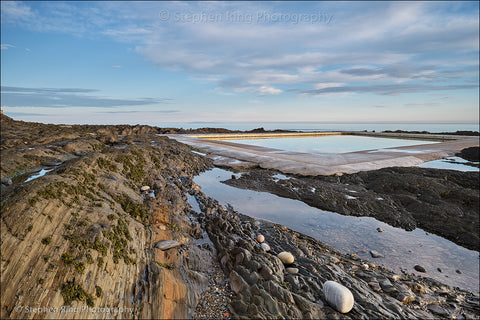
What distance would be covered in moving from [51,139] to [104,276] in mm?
21033

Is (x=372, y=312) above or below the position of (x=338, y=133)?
below

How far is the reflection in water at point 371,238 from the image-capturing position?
8102 mm

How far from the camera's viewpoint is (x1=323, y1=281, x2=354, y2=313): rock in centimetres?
495

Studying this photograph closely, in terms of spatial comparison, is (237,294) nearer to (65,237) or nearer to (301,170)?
(65,237)

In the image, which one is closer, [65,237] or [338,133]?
[65,237]

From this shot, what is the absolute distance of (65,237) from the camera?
477 centimetres

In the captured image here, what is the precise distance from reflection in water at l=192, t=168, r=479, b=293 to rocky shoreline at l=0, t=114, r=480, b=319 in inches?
38.9

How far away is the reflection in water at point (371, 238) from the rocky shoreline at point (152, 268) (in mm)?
988

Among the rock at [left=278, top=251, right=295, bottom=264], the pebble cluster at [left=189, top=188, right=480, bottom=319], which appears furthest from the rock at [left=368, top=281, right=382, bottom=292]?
the rock at [left=278, top=251, right=295, bottom=264]

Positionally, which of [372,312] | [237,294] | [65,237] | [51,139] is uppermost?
[51,139]

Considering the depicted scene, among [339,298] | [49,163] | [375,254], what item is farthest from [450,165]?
[49,163]

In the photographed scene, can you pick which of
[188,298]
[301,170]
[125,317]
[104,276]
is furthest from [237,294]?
[301,170]

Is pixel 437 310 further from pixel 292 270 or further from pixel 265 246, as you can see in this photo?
pixel 265 246

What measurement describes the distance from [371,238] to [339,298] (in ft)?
20.1
